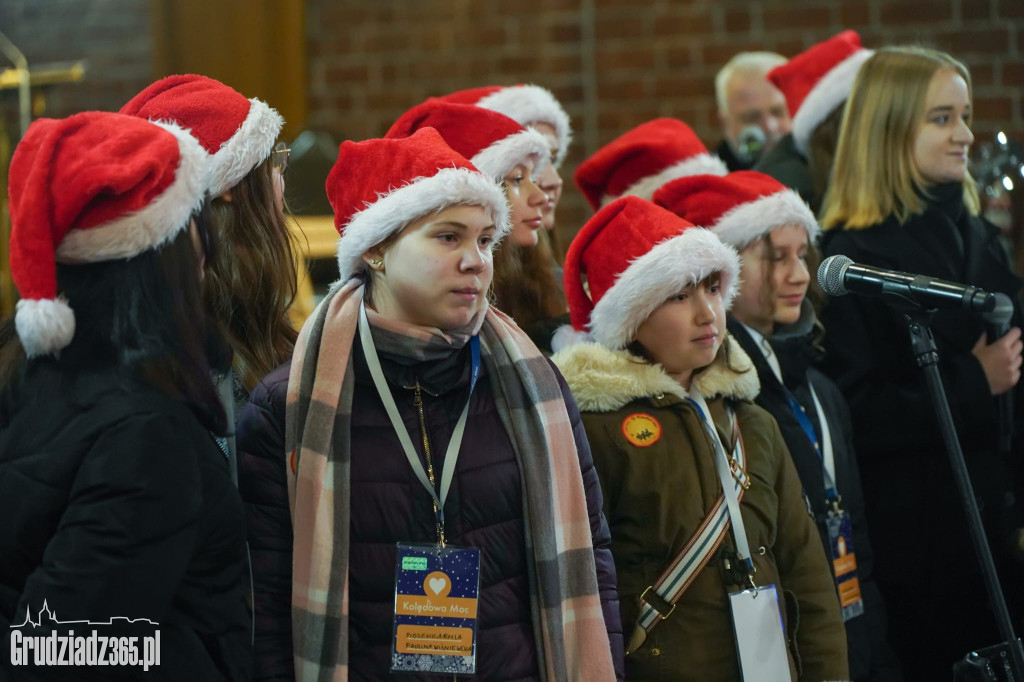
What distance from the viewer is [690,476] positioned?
2.06m

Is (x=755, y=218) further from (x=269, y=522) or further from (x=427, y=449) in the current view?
(x=269, y=522)

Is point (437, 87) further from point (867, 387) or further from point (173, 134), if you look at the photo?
point (173, 134)

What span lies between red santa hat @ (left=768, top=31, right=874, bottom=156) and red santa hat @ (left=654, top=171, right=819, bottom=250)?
0.78 meters

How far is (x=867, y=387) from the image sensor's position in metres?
2.66

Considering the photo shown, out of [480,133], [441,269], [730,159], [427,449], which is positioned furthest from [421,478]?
[730,159]

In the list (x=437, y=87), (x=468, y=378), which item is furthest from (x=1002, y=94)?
(x=468, y=378)

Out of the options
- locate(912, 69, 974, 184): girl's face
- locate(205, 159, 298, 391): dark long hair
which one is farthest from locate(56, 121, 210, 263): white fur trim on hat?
locate(912, 69, 974, 184): girl's face

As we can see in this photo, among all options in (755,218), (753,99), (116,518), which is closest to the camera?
(116,518)

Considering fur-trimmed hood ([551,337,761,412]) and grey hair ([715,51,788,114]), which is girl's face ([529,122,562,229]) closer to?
fur-trimmed hood ([551,337,761,412])

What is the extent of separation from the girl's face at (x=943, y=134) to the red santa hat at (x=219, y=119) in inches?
61.4

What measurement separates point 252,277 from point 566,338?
2.16 feet

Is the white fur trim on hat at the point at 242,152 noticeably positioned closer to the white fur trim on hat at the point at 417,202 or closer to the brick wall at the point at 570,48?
the white fur trim on hat at the point at 417,202

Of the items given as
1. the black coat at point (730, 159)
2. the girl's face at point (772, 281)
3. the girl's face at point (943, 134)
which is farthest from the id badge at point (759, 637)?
the black coat at point (730, 159)

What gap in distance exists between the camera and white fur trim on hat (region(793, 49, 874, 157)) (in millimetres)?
3262
